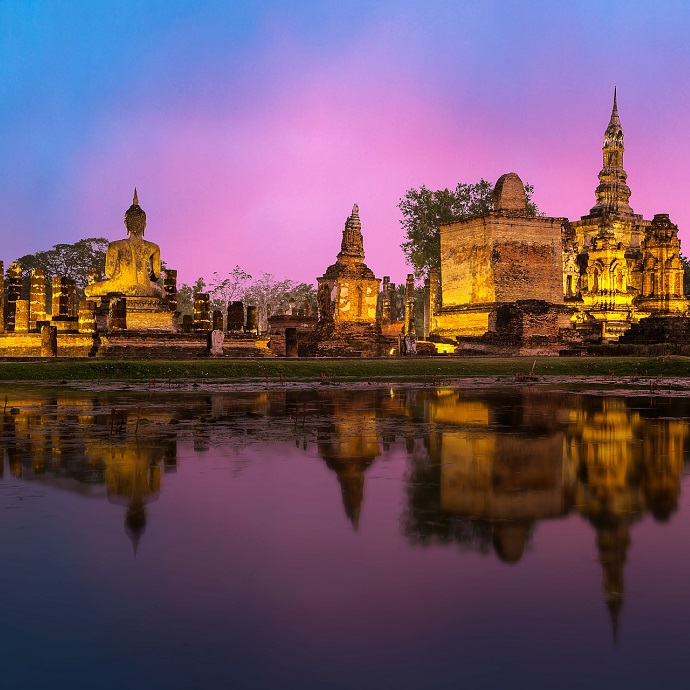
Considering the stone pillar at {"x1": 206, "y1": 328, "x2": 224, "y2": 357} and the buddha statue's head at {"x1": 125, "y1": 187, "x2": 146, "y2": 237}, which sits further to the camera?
the buddha statue's head at {"x1": 125, "y1": 187, "x2": 146, "y2": 237}

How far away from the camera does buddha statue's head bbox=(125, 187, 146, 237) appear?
3588cm

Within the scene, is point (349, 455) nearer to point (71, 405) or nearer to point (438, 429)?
point (438, 429)

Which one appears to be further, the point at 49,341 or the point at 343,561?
the point at 49,341

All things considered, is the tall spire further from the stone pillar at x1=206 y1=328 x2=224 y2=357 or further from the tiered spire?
the stone pillar at x1=206 y1=328 x2=224 y2=357

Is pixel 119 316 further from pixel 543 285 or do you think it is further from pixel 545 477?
pixel 545 477

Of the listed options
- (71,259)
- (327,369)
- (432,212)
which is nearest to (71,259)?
(71,259)

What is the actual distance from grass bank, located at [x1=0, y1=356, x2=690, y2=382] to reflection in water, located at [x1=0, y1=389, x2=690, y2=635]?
246 inches

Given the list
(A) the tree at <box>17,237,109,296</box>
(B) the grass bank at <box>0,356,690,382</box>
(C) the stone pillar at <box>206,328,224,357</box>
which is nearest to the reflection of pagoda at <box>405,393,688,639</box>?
(B) the grass bank at <box>0,356,690,382</box>

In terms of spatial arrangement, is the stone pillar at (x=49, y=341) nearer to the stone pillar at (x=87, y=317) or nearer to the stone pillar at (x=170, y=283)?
the stone pillar at (x=87, y=317)

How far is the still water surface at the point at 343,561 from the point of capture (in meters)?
3.54

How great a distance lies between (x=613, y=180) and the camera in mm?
56000

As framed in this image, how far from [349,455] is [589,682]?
18.5 ft

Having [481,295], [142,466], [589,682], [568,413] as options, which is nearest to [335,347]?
[481,295]

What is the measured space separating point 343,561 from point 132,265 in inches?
1232
